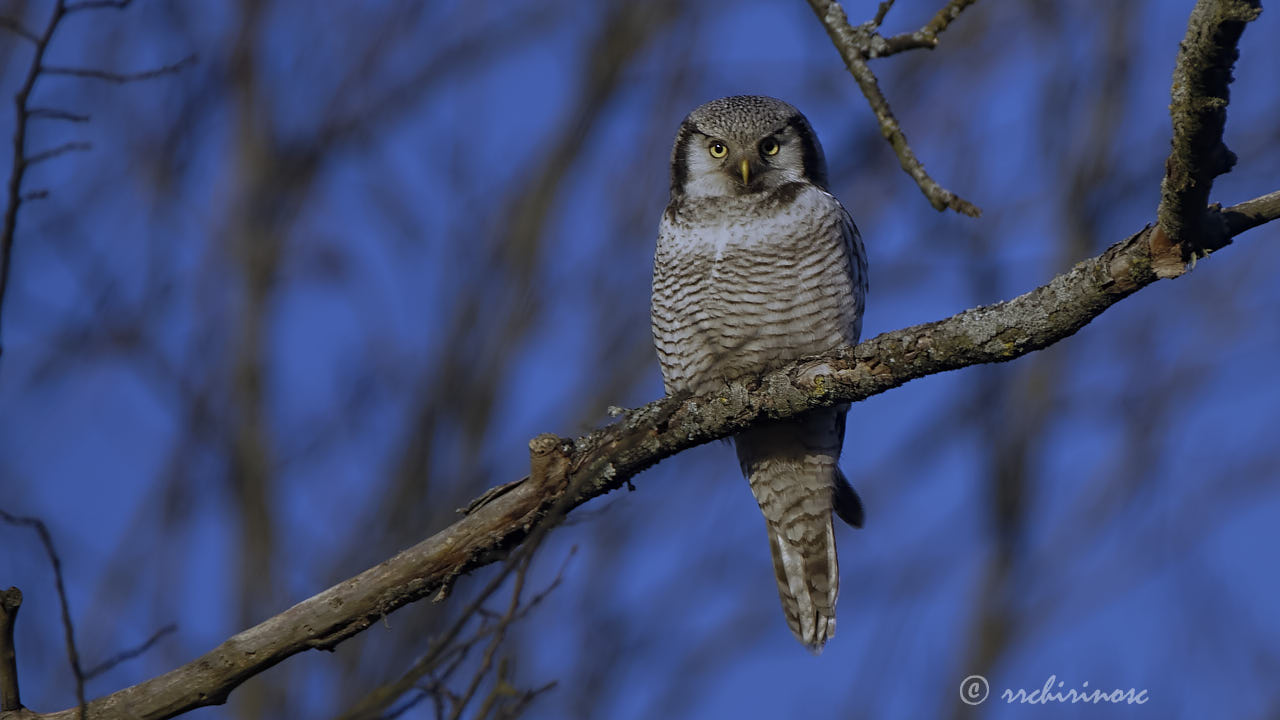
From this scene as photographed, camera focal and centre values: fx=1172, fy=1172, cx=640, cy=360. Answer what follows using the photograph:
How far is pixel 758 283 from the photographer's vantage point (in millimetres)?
4832

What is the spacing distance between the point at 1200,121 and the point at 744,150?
9.24 ft

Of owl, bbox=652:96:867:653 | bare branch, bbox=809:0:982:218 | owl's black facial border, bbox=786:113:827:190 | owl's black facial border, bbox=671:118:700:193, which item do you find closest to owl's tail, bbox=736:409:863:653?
owl, bbox=652:96:867:653

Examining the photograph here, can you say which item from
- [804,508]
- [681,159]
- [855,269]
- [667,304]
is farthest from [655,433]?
[681,159]

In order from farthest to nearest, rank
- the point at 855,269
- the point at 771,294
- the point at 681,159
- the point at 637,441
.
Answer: the point at 681,159 → the point at 855,269 → the point at 771,294 → the point at 637,441

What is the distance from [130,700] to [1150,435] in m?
8.61

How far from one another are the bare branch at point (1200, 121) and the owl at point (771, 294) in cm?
194

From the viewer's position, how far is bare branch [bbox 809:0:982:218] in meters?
3.21

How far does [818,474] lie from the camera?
5.29m

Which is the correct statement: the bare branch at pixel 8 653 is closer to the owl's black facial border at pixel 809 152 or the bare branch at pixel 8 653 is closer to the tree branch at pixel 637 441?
the tree branch at pixel 637 441

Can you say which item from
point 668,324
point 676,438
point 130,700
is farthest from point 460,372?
point 130,700

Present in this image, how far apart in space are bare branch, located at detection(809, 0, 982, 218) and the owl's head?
1.50 meters

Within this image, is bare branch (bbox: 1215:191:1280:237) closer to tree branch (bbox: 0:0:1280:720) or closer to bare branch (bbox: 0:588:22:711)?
tree branch (bbox: 0:0:1280:720)

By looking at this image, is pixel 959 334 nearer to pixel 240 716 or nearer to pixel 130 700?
pixel 130 700

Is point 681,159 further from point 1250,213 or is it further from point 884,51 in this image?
point 1250,213
